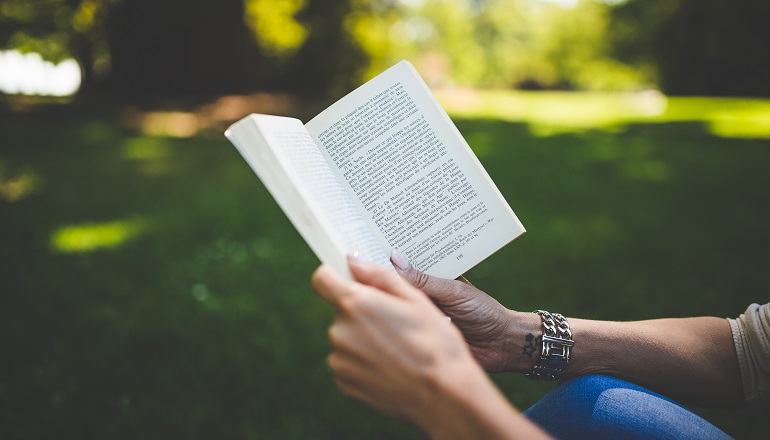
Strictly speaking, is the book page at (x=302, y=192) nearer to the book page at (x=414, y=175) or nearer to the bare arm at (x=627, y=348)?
the book page at (x=414, y=175)

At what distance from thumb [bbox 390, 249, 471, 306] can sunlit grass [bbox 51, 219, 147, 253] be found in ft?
12.2

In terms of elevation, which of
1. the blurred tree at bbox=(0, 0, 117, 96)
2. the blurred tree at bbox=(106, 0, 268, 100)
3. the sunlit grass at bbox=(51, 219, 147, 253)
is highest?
the blurred tree at bbox=(0, 0, 117, 96)

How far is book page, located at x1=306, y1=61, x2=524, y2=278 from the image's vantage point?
1.30 metres

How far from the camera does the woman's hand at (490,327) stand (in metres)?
1.32

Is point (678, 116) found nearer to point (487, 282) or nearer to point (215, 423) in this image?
point (487, 282)

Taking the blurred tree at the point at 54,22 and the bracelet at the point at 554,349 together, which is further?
the blurred tree at the point at 54,22

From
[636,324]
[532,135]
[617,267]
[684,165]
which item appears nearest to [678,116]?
[532,135]

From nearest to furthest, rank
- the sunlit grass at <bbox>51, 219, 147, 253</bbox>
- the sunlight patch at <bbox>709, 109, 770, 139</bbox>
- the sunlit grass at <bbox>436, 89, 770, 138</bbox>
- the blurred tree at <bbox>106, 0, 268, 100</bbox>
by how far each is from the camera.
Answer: the sunlit grass at <bbox>51, 219, 147, 253</bbox> < the sunlight patch at <bbox>709, 109, 770, 139</bbox> < the sunlit grass at <bbox>436, 89, 770, 138</bbox> < the blurred tree at <bbox>106, 0, 268, 100</bbox>

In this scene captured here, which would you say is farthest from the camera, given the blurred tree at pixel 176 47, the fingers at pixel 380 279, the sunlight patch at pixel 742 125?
the blurred tree at pixel 176 47

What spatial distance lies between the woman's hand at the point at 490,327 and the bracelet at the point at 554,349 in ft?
0.09

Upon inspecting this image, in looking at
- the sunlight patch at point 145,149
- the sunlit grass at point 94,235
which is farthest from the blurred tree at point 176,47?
the sunlit grass at point 94,235

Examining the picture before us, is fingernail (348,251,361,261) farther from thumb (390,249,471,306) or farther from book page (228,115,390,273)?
thumb (390,249,471,306)

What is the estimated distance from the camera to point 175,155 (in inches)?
324

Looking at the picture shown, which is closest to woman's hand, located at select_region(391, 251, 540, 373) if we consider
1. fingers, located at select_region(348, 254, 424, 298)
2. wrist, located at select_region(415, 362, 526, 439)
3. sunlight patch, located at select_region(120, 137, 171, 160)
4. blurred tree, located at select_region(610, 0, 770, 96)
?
fingers, located at select_region(348, 254, 424, 298)
